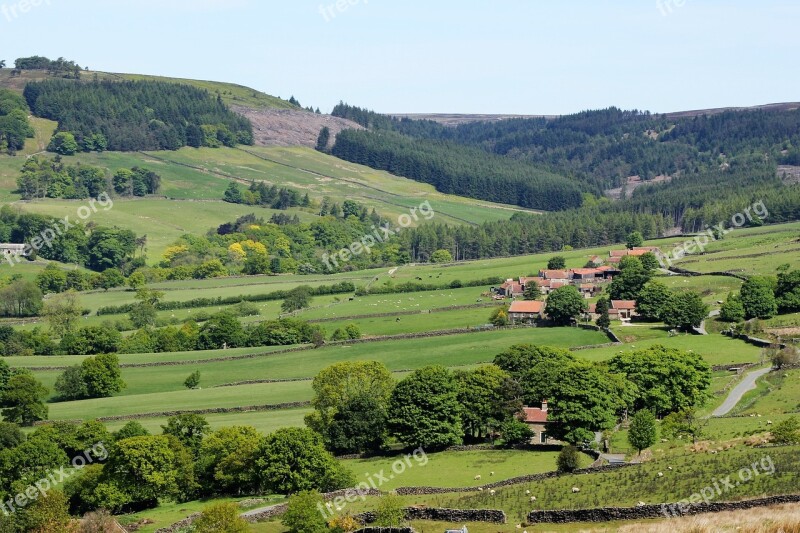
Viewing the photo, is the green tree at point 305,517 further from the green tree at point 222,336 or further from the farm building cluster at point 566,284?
the farm building cluster at point 566,284

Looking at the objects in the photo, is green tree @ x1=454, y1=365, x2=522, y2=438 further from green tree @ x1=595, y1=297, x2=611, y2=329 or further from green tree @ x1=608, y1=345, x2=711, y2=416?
green tree @ x1=595, y1=297, x2=611, y2=329

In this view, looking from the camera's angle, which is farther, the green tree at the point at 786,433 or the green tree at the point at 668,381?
the green tree at the point at 668,381

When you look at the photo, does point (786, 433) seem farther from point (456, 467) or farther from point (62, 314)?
point (62, 314)

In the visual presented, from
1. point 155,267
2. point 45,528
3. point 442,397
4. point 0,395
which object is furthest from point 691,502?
point 155,267

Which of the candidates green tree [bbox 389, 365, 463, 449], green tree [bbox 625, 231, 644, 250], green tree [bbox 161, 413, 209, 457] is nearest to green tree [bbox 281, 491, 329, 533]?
green tree [bbox 389, 365, 463, 449]

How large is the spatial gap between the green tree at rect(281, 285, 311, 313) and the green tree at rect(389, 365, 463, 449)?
65062 millimetres

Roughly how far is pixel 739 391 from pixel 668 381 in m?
8.32

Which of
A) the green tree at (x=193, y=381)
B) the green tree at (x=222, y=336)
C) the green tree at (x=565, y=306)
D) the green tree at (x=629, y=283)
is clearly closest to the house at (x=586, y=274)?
the green tree at (x=629, y=283)

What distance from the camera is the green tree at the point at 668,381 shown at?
79125 mm

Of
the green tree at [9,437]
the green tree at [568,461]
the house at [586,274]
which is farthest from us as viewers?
the house at [586,274]

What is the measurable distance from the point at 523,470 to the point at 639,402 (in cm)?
1830

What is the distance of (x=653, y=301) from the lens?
119 metres

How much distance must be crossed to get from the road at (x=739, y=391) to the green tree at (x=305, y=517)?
35834 mm

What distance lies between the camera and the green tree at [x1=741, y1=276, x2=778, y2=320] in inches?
4424
